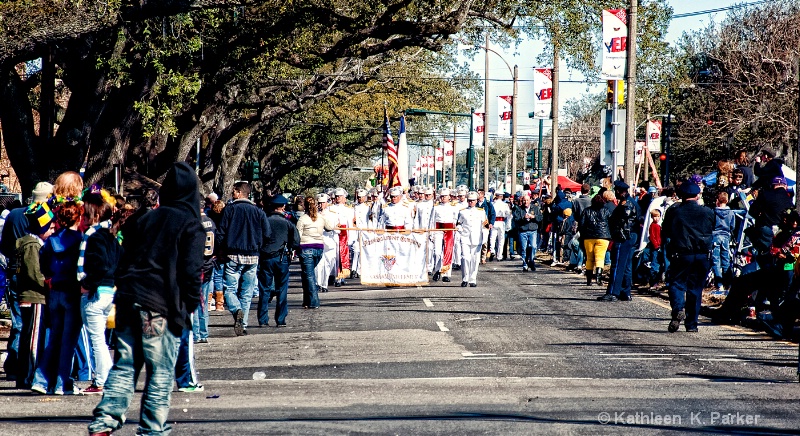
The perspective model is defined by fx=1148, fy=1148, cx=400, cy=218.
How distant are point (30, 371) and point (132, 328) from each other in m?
3.54

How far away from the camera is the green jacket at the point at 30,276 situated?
10.4m

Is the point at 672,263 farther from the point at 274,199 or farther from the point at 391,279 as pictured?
the point at 391,279

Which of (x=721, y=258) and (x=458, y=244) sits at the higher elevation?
(x=721, y=258)

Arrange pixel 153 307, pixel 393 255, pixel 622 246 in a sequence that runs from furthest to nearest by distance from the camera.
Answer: pixel 393 255
pixel 622 246
pixel 153 307

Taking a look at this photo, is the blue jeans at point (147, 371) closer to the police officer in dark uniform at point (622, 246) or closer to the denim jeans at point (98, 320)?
the denim jeans at point (98, 320)

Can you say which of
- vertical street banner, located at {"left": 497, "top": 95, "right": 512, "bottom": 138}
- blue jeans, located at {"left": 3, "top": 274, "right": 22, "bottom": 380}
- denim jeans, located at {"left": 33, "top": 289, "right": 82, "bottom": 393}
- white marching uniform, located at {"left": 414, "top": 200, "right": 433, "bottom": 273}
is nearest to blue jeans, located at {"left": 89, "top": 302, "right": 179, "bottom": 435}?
denim jeans, located at {"left": 33, "top": 289, "right": 82, "bottom": 393}

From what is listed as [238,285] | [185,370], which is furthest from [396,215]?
[185,370]

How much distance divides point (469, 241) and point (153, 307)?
15309 millimetres

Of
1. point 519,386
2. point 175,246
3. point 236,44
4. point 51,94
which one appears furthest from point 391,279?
point 175,246

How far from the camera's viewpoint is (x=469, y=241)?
22188 mm

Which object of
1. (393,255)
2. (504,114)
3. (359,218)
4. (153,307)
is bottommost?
(393,255)

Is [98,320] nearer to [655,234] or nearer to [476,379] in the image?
[476,379]

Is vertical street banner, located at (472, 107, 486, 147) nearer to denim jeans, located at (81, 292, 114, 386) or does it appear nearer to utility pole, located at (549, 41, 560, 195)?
utility pole, located at (549, 41, 560, 195)

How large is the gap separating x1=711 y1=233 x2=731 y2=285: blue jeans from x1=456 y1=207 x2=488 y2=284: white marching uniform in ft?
15.1
